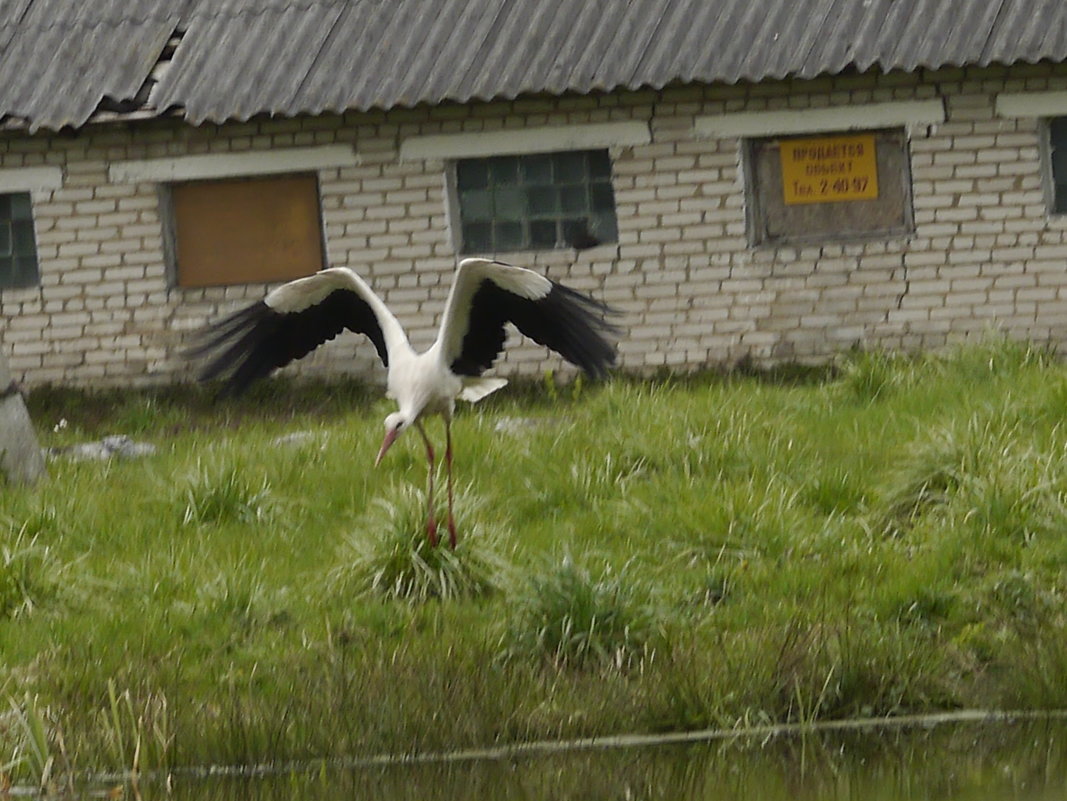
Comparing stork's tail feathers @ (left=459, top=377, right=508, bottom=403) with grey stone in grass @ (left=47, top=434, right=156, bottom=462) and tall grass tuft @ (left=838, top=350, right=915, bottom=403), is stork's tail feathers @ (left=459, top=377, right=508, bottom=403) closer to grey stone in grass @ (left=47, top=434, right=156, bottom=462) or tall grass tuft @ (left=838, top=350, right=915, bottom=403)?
tall grass tuft @ (left=838, top=350, right=915, bottom=403)

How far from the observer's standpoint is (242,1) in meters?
14.8

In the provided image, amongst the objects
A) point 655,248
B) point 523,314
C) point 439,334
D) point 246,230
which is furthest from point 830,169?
point 523,314

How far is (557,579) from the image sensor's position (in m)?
7.95

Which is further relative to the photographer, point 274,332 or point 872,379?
point 872,379

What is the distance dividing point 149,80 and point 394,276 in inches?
83.0

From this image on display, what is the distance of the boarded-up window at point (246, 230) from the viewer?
14336 mm

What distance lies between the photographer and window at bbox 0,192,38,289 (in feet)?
48.1

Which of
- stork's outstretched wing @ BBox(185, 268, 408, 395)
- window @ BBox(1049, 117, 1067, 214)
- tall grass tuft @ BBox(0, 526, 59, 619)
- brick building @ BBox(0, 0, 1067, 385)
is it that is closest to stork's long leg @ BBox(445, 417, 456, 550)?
stork's outstretched wing @ BBox(185, 268, 408, 395)

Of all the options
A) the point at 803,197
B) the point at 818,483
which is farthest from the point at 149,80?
the point at 818,483

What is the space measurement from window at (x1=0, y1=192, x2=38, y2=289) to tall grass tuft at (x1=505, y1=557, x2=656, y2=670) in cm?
766

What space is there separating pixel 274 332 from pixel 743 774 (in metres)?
3.74

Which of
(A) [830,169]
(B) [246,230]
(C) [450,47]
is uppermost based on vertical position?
(C) [450,47]

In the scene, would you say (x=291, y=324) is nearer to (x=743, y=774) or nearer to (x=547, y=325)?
(x=547, y=325)

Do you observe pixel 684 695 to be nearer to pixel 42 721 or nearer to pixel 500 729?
pixel 500 729
